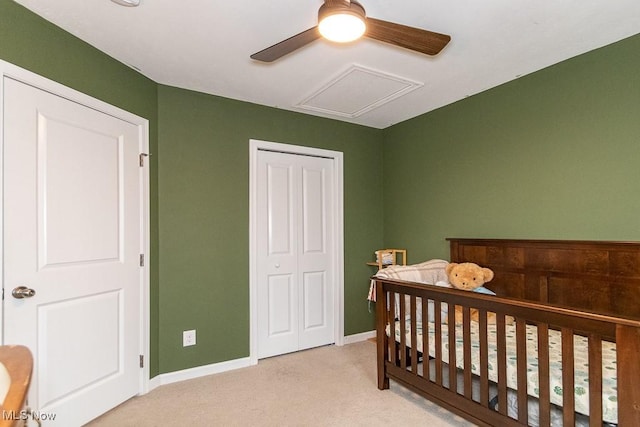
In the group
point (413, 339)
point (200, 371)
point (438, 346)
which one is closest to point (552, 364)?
point (438, 346)

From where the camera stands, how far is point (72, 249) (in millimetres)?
2016

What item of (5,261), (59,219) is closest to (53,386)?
(5,261)

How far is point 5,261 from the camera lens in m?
1.68

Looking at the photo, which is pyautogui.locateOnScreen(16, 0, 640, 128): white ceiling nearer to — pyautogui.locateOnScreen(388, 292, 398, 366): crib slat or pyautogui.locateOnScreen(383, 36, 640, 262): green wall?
pyautogui.locateOnScreen(383, 36, 640, 262): green wall

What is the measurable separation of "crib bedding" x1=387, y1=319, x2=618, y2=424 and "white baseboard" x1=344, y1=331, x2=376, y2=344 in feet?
4.26

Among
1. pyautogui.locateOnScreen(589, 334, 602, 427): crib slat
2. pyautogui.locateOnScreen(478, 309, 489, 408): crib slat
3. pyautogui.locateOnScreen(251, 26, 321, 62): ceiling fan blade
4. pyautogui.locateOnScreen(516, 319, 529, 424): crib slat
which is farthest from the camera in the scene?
pyautogui.locateOnScreen(478, 309, 489, 408): crib slat

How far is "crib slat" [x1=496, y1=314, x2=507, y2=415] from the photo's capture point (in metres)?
1.77

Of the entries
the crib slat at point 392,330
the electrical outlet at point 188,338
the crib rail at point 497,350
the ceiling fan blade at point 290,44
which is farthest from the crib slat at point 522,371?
the electrical outlet at point 188,338

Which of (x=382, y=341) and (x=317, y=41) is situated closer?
(x=317, y=41)

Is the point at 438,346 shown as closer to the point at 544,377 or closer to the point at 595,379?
the point at 544,377

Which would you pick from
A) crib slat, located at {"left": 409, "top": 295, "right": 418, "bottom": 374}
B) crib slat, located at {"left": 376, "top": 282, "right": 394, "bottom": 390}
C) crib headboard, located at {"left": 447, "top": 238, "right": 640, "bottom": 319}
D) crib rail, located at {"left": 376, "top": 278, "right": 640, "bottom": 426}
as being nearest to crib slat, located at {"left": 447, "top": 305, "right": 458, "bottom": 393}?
crib rail, located at {"left": 376, "top": 278, "right": 640, "bottom": 426}

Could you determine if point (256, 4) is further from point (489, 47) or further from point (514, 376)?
point (514, 376)

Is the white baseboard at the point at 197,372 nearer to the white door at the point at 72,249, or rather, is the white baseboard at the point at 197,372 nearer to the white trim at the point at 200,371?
the white trim at the point at 200,371

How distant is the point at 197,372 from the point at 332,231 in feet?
5.74
